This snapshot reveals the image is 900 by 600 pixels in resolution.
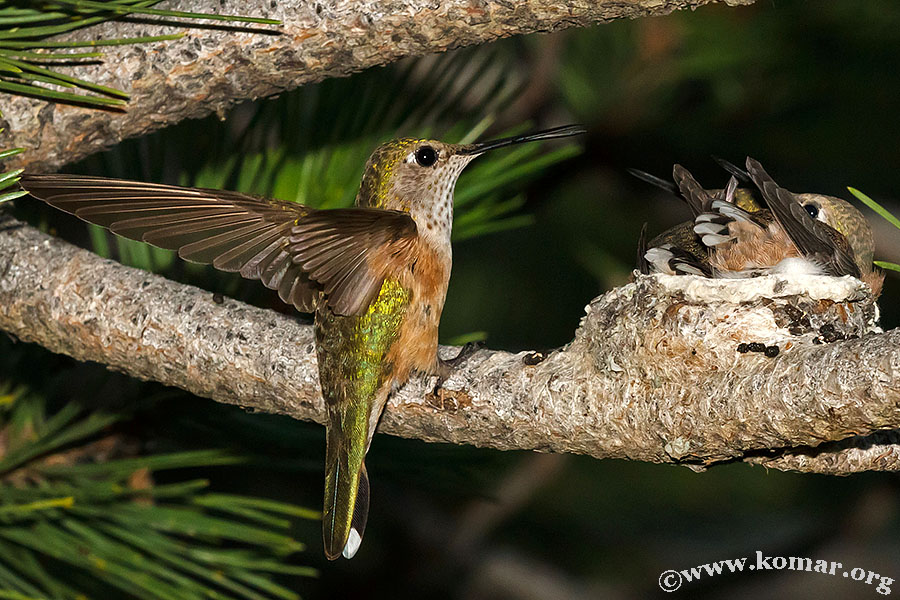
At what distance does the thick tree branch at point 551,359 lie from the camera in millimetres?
1442

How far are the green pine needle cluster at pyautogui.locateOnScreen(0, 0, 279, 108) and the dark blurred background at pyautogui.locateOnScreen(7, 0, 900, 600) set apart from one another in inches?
23.2

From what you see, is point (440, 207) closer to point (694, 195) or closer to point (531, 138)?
point (531, 138)

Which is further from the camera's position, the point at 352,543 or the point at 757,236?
the point at 757,236

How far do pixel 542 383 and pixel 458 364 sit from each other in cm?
22

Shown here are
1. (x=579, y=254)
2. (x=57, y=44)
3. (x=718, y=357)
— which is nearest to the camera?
(x=57, y=44)

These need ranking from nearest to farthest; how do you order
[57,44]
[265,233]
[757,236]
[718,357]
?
1. [57,44]
2. [718,357]
3. [265,233]
4. [757,236]

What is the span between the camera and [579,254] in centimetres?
376

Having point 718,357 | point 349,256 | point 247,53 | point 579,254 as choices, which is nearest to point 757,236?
point 718,357

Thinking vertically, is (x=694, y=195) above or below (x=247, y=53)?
below

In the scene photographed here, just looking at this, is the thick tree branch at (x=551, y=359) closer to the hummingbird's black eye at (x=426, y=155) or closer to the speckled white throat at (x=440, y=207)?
the speckled white throat at (x=440, y=207)

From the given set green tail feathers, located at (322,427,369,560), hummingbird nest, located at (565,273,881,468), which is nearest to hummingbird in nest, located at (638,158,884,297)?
hummingbird nest, located at (565,273,881,468)

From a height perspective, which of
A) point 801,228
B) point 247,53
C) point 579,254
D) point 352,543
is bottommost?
point 579,254

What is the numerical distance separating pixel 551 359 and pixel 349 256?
1.65 feet

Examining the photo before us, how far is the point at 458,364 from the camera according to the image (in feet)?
5.83
